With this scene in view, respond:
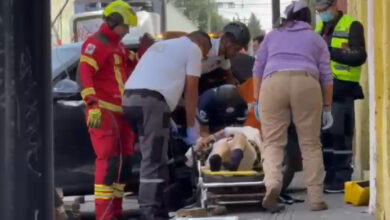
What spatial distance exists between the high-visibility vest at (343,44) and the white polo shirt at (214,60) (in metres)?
1.01

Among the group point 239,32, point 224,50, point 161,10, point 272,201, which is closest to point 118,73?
point 224,50

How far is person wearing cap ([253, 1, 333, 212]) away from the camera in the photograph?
24.7ft

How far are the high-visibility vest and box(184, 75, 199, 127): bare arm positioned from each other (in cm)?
142

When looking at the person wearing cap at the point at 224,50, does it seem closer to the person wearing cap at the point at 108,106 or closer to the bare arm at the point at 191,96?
the bare arm at the point at 191,96

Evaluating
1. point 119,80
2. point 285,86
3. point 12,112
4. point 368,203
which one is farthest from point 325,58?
point 12,112

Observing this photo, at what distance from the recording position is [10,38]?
293cm

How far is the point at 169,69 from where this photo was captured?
7934mm

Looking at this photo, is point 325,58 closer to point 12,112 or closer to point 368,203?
point 368,203

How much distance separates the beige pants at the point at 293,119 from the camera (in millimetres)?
7516

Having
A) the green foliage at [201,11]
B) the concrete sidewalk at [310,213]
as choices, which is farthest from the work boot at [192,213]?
the green foliage at [201,11]

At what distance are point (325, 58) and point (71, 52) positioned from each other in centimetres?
275

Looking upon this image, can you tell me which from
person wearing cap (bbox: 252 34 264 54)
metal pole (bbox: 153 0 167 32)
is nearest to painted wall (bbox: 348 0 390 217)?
person wearing cap (bbox: 252 34 264 54)

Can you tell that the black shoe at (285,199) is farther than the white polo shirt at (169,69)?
Yes

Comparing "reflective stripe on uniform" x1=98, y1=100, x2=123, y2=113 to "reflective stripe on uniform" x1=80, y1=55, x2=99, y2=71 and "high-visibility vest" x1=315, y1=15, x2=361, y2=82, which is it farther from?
"high-visibility vest" x1=315, y1=15, x2=361, y2=82
